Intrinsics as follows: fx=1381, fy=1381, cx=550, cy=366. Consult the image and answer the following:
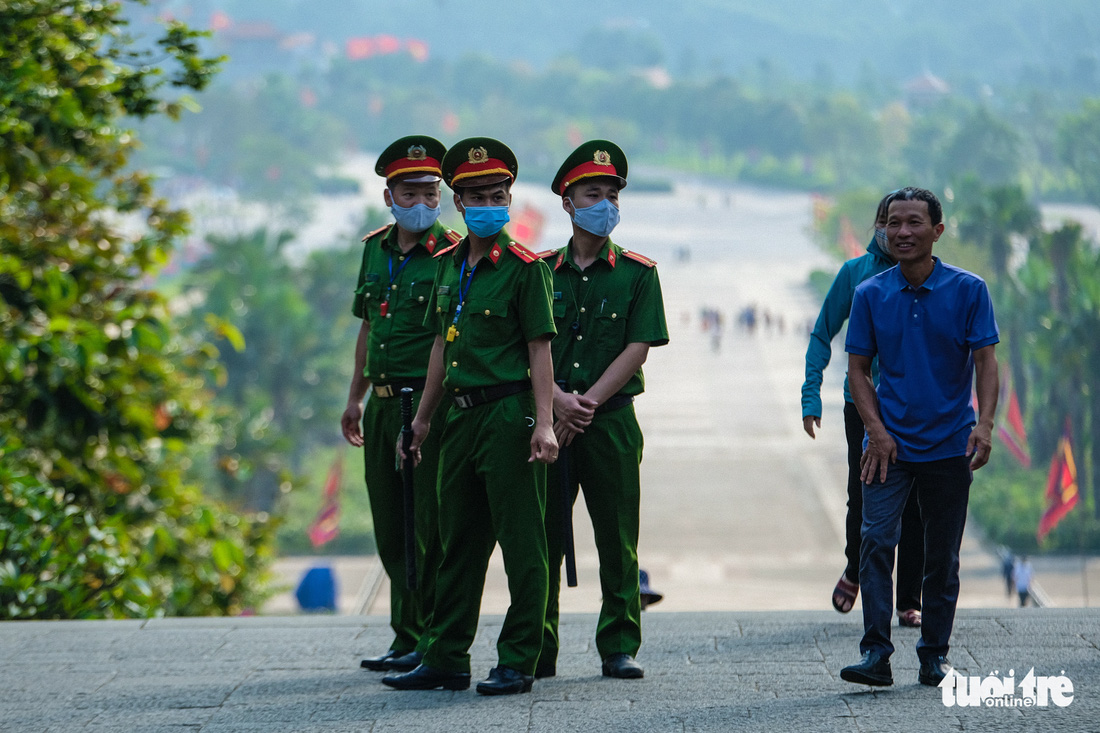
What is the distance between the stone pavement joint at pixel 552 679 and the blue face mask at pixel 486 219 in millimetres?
1483

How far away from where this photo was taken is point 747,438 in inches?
1563

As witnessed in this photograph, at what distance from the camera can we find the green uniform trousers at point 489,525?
4.38 meters

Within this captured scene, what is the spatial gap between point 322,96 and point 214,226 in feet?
97.7

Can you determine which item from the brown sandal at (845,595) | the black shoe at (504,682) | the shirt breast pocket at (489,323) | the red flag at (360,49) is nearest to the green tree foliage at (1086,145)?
the brown sandal at (845,595)

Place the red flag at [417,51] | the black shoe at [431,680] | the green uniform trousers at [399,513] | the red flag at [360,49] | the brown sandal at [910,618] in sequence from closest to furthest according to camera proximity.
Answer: the black shoe at [431,680], the green uniform trousers at [399,513], the brown sandal at [910,618], the red flag at [417,51], the red flag at [360,49]

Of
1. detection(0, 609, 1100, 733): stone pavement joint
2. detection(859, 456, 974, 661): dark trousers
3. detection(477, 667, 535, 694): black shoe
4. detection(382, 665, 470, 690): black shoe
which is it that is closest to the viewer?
detection(0, 609, 1100, 733): stone pavement joint

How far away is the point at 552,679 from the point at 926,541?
132 cm

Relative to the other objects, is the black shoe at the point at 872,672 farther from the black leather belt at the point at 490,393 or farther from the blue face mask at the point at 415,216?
the blue face mask at the point at 415,216

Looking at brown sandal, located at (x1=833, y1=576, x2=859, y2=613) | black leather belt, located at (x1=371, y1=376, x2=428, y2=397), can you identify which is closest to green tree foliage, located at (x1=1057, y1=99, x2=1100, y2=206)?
brown sandal, located at (x1=833, y1=576, x2=859, y2=613)

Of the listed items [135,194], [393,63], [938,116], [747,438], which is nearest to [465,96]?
[393,63]

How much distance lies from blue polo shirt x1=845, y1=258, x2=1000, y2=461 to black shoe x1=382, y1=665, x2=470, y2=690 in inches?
62.1

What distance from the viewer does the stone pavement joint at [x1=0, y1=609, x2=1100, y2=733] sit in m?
4.09

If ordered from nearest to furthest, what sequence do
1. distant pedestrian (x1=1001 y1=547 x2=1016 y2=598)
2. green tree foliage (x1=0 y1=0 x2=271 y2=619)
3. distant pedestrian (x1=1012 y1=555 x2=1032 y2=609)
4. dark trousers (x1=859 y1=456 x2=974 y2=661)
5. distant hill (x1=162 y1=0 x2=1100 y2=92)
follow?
dark trousers (x1=859 y1=456 x2=974 y2=661) → green tree foliage (x1=0 y1=0 x2=271 y2=619) → distant pedestrian (x1=1012 y1=555 x2=1032 y2=609) → distant pedestrian (x1=1001 y1=547 x2=1016 y2=598) → distant hill (x1=162 y1=0 x2=1100 y2=92)

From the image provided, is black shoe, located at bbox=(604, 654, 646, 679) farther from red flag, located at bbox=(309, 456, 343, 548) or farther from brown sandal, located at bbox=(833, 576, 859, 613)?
red flag, located at bbox=(309, 456, 343, 548)
